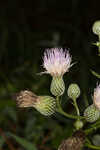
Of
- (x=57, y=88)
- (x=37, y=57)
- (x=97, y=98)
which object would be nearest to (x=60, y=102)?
(x=57, y=88)

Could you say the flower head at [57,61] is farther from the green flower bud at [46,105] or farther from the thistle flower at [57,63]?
the green flower bud at [46,105]

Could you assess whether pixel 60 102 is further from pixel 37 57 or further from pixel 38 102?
pixel 37 57

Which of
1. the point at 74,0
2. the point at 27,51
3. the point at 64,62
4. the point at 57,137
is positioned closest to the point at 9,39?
the point at 27,51

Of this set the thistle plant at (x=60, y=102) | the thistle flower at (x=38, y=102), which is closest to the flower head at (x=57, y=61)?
the thistle plant at (x=60, y=102)

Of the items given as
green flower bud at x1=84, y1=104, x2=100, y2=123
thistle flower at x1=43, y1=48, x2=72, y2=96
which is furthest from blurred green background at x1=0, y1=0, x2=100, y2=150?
green flower bud at x1=84, y1=104, x2=100, y2=123

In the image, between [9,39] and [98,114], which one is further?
[9,39]

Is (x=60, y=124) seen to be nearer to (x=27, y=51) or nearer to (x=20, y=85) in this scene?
(x=20, y=85)

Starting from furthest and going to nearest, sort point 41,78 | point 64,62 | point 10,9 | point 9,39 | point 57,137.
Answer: point 10,9 < point 9,39 < point 41,78 < point 57,137 < point 64,62

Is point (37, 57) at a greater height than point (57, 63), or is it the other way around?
point (57, 63)

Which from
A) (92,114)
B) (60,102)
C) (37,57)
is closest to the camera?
(92,114)
